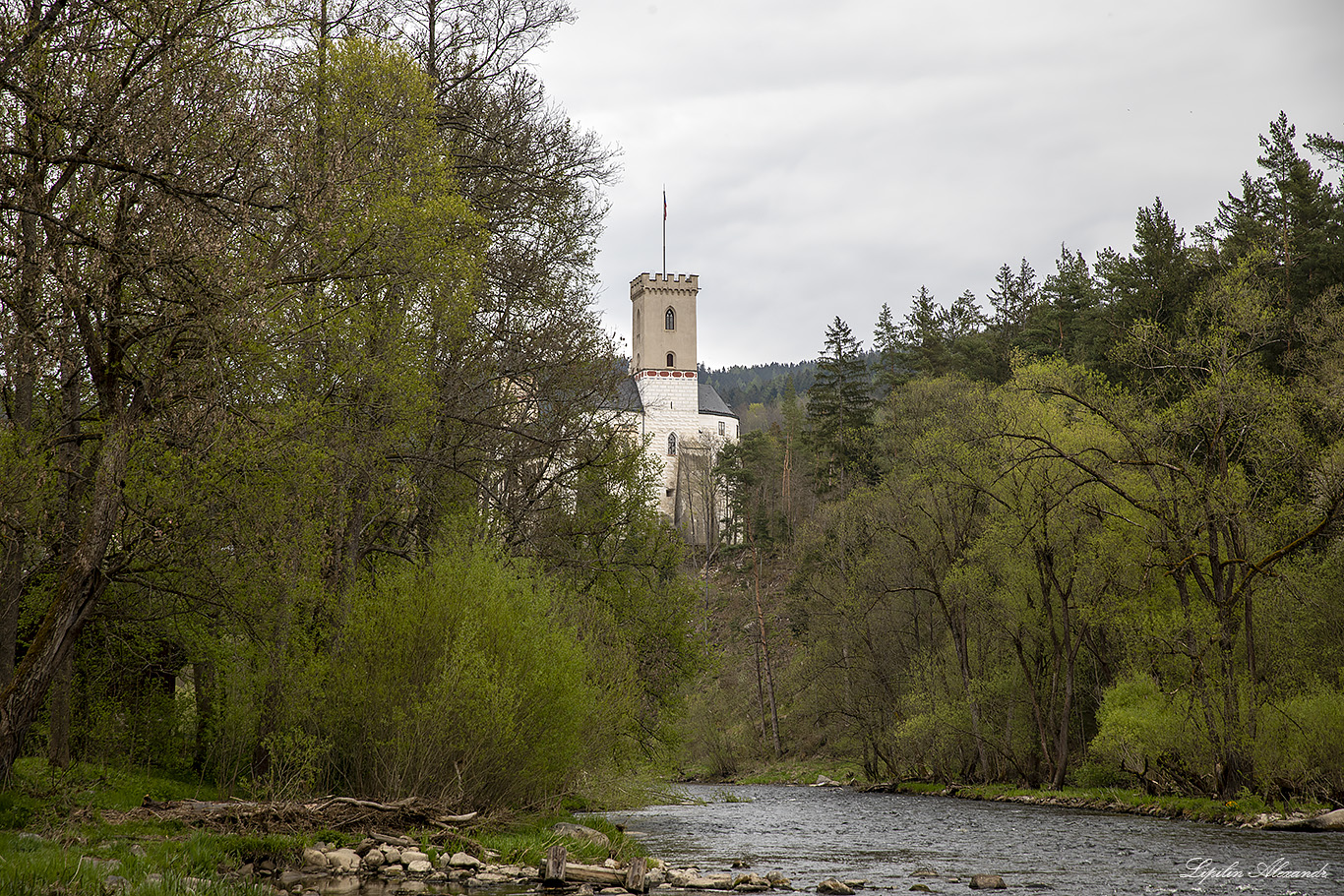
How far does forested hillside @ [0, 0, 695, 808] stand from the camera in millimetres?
11117

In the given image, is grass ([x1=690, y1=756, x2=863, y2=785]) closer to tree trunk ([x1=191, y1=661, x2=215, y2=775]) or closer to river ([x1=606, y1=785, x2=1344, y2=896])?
river ([x1=606, y1=785, x2=1344, y2=896])

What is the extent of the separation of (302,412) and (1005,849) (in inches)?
563

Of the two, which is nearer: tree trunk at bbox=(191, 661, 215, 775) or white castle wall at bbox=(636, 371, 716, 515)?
tree trunk at bbox=(191, 661, 215, 775)

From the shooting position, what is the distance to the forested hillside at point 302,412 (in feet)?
36.5

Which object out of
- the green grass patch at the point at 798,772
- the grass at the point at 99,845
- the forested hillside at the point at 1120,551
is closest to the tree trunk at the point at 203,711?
the grass at the point at 99,845

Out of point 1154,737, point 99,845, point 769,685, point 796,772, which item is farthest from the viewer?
point 769,685

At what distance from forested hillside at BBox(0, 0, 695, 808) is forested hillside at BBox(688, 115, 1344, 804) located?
11.4m

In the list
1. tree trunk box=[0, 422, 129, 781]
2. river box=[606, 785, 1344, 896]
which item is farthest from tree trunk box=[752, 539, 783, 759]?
tree trunk box=[0, 422, 129, 781]

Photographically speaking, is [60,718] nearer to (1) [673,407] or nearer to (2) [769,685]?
(2) [769,685]

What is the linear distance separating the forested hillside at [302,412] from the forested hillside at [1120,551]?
11.4m

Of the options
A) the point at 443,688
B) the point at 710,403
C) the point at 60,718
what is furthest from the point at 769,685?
the point at 710,403

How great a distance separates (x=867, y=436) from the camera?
5862cm

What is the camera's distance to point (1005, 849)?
19.0 m

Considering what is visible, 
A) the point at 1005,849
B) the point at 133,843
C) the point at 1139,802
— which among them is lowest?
the point at 1139,802
